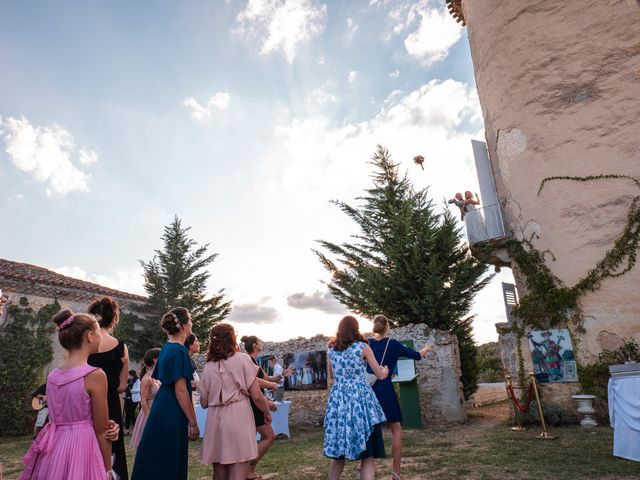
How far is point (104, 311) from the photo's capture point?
12.1 feet

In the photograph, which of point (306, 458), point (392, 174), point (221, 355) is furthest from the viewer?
point (392, 174)

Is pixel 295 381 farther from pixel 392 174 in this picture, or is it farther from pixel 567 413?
pixel 392 174

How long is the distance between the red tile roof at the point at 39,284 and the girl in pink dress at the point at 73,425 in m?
→ 13.4

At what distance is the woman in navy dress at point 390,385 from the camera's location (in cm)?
464

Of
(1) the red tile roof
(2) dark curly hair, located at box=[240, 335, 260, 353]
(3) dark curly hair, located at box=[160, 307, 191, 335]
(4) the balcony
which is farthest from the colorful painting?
(1) the red tile roof

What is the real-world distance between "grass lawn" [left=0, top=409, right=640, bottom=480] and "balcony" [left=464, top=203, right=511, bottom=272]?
460 cm

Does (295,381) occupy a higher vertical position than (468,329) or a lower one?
lower

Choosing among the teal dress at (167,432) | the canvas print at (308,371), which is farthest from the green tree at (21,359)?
the teal dress at (167,432)

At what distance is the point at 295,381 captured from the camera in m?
11.9

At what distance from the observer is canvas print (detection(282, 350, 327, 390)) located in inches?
457

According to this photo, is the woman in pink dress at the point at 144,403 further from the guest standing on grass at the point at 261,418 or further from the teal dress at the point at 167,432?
the teal dress at the point at 167,432

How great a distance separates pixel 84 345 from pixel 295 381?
32.7 ft

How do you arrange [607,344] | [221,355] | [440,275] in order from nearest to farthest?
1. [221,355]
2. [607,344]
3. [440,275]

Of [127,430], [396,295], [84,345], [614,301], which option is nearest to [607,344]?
[614,301]
